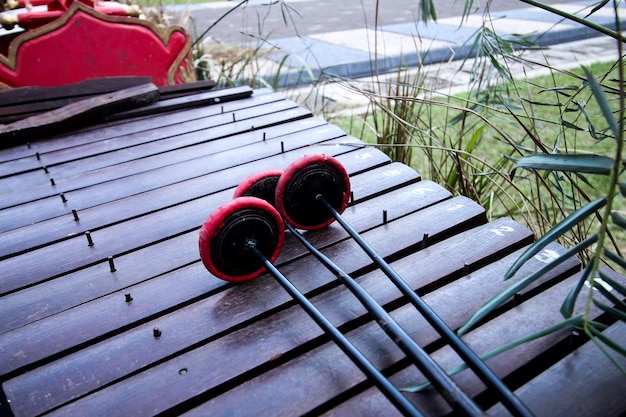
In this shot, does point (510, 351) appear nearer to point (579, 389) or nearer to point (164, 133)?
point (579, 389)

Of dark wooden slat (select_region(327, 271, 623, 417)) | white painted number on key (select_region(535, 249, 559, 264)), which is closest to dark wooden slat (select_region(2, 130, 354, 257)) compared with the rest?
white painted number on key (select_region(535, 249, 559, 264))

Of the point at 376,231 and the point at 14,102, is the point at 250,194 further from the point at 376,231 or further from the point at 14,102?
the point at 14,102

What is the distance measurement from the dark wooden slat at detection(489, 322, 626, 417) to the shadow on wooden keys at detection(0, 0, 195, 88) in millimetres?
3454

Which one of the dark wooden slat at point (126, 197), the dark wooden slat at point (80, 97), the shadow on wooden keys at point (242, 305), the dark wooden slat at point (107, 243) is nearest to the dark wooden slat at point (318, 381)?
the shadow on wooden keys at point (242, 305)

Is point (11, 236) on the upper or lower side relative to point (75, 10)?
lower

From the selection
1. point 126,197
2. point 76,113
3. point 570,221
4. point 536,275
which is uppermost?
point 570,221

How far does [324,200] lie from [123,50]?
262cm

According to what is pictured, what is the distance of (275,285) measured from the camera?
1.52 m

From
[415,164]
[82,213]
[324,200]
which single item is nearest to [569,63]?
[415,164]

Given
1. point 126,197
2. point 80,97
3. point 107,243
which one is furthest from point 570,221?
point 80,97

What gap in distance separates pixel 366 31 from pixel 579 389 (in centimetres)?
498

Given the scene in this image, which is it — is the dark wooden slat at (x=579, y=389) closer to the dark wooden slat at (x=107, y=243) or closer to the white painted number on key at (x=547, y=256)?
the white painted number on key at (x=547, y=256)

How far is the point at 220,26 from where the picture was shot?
9.25 metres

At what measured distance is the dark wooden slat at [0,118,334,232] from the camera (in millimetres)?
2031
